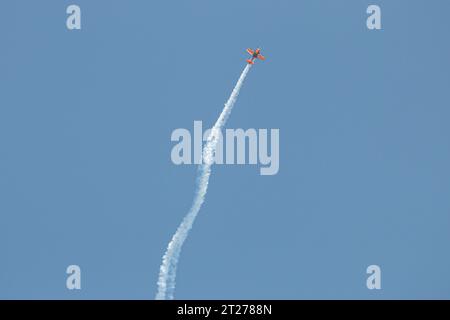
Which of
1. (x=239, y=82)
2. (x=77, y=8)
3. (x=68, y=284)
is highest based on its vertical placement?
(x=77, y=8)

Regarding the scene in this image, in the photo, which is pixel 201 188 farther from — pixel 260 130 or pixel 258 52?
pixel 258 52

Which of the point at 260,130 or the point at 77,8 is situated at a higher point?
the point at 77,8

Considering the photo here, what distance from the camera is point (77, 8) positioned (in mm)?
43594

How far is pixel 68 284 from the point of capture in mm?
42906

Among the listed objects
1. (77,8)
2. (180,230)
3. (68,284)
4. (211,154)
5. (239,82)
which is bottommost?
(68,284)

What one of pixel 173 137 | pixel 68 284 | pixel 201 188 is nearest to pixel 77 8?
pixel 173 137

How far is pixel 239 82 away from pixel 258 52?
2.28 meters

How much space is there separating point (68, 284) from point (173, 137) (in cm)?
1032
